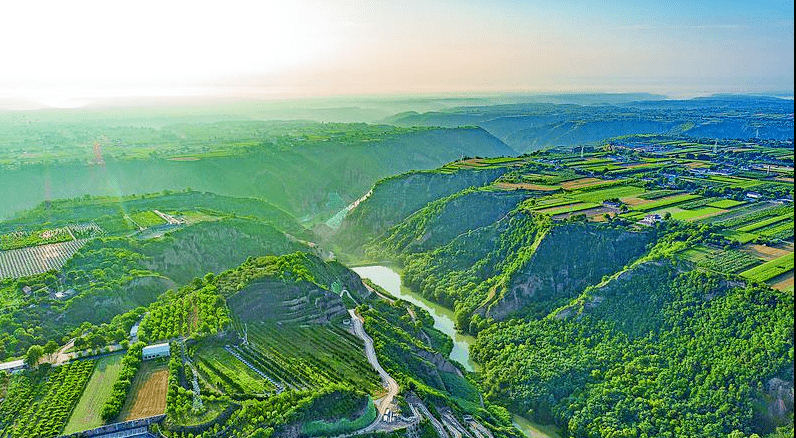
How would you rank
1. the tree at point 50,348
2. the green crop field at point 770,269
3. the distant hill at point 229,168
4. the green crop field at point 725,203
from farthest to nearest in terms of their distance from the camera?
the distant hill at point 229,168 < the green crop field at point 725,203 < the green crop field at point 770,269 < the tree at point 50,348

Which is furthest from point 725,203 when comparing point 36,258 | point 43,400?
point 36,258

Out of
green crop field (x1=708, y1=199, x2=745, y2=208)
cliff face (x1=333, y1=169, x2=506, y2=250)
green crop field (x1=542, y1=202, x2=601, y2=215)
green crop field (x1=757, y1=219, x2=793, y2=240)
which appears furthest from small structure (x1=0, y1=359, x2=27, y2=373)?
green crop field (x1=708, y1=199, x2=745, y2=208)

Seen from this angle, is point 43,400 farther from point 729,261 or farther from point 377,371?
point 729,261

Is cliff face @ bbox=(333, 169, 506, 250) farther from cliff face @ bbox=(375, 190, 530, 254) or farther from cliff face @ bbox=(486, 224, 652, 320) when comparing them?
cliff face @ bbox=(486, 224, 652, 320)

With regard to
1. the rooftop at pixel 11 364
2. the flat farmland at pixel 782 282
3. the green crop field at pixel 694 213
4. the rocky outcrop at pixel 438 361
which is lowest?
the rocky outcrop at pixel 438 361

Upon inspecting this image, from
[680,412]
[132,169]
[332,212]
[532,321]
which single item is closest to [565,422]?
[680,412]

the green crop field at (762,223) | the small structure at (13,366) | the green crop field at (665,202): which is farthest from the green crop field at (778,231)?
the small structure at (13,366)

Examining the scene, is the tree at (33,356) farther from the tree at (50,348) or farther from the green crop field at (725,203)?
the green crop field at (725,203)
